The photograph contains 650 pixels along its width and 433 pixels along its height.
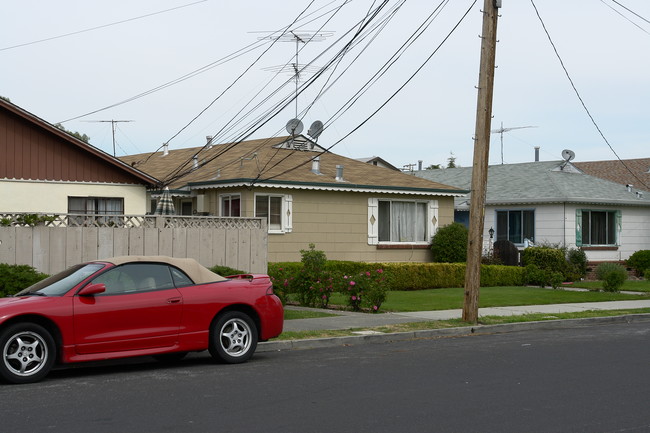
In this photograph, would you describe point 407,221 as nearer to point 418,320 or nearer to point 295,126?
point 295,126

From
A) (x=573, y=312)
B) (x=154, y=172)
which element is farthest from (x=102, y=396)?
(x=154, y=172)

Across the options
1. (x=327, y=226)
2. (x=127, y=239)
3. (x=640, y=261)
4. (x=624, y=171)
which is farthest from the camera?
(x=624, y=171)

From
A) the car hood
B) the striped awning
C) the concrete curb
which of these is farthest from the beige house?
the car hood

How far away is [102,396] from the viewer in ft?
29.7

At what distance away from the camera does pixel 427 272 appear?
26062mm

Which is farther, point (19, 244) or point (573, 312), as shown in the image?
point (573, 312)

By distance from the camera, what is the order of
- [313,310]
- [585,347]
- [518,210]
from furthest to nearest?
[518,210], [313,310], [585,347]

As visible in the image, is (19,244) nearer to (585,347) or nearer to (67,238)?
(67,238)

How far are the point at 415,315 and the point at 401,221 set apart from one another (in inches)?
428

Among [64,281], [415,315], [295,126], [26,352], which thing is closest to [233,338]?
[64,281]

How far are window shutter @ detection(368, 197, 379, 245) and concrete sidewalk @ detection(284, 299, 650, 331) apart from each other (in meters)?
7.98

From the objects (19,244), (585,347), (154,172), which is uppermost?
(154,172)

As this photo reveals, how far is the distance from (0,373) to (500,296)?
16129 mm

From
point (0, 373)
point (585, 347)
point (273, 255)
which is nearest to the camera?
point (0, 373)
